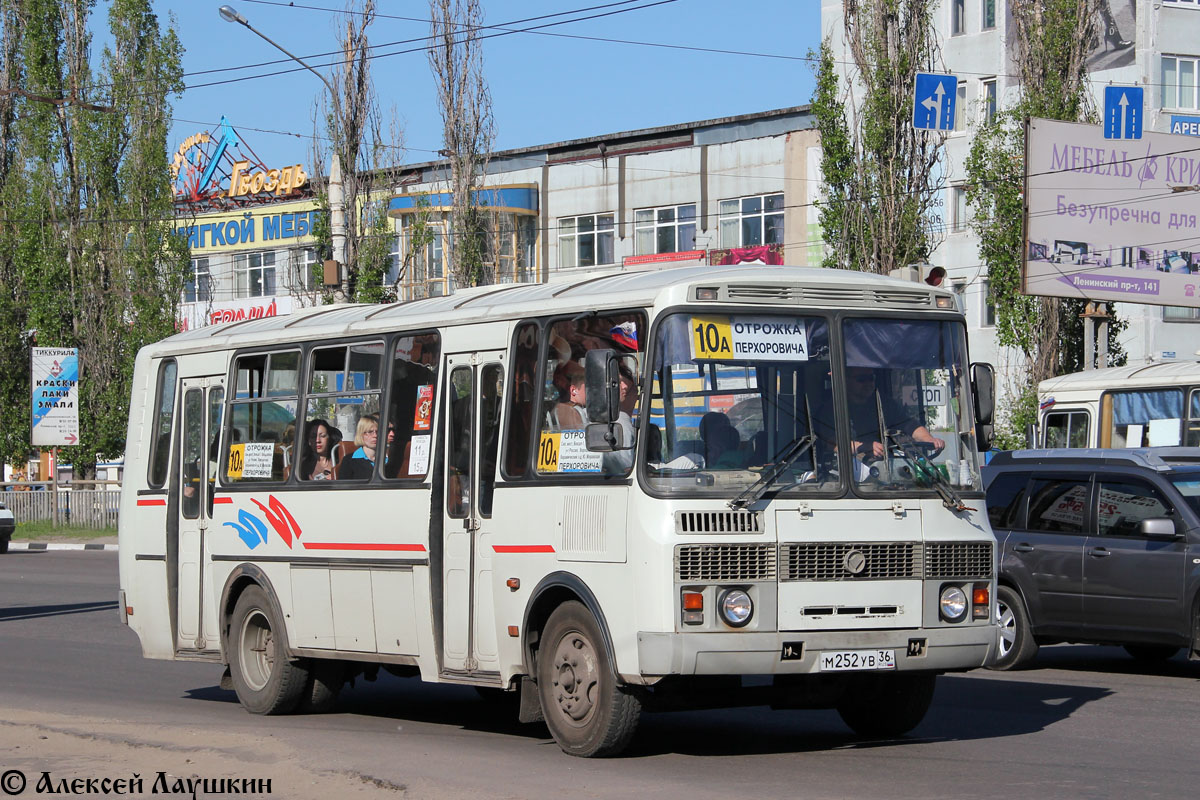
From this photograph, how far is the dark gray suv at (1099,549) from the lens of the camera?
13992 mm

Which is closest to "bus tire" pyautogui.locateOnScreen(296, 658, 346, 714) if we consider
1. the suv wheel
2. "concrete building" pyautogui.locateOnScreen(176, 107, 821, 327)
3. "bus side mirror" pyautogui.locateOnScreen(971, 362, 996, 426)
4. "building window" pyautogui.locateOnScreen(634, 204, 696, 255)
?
"bus side mirror" pyautogui.locateOnScreen(971, 362, 996, 426)

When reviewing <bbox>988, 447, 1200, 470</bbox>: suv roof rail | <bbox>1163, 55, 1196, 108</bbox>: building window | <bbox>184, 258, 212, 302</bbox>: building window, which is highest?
<bbox>1163, 55, 1196, 108</bbox>: building window

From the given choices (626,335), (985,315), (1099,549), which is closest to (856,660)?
(626,335)

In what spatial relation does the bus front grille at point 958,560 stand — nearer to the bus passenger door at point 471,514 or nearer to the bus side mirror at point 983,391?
the bus side mirror at point 983,391

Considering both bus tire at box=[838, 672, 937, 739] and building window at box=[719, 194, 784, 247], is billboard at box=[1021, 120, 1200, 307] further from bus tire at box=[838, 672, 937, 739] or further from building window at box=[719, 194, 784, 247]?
building window at box=[719, 194, 784, 247]

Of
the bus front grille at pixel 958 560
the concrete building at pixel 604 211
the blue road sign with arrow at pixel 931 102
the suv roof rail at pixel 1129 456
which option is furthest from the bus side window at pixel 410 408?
the concrete building at pixel 604 211

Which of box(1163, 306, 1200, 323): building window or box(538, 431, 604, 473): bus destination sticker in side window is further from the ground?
box(1163, 306, 1200, 323): building window

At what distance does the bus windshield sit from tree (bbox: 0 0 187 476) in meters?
41.6

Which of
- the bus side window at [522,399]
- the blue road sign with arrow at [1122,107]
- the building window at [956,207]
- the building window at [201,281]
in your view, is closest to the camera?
the bus side window at [522,399]

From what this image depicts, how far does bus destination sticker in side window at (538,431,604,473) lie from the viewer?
9.73 m

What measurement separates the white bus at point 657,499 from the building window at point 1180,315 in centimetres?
4095

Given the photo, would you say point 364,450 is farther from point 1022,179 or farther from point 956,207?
point 956,207

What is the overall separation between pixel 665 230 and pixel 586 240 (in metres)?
3.81

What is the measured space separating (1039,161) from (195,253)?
48.3 m
